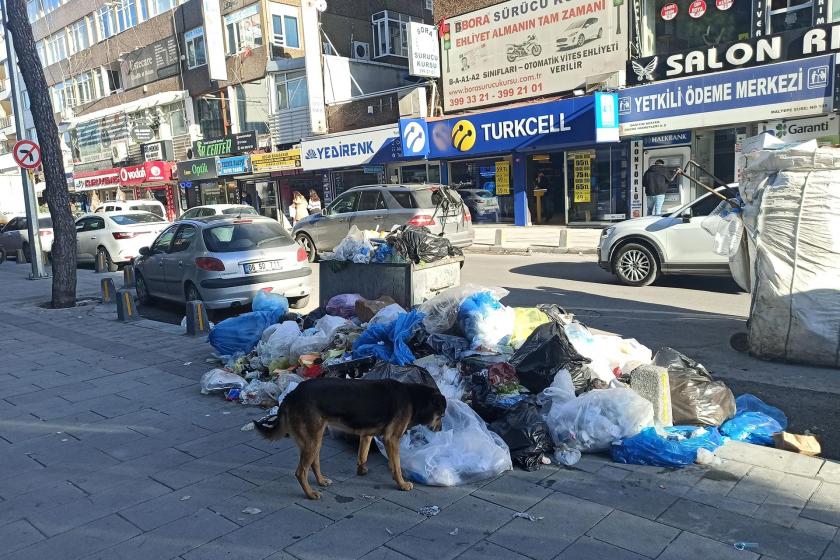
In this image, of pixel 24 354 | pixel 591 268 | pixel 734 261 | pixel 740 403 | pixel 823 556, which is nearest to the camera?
pixel 823 556

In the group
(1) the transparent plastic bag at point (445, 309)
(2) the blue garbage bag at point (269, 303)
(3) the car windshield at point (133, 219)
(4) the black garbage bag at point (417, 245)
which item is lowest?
(2) the blue garbage bag at point (269, 303)

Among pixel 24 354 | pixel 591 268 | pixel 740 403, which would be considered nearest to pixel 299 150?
pixel 591 268

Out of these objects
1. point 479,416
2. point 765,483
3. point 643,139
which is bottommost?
point 765,483

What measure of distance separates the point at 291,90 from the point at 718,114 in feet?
60.5

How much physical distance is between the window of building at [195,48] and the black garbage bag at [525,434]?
32.1 metres

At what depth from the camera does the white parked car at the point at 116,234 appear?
16531 mm

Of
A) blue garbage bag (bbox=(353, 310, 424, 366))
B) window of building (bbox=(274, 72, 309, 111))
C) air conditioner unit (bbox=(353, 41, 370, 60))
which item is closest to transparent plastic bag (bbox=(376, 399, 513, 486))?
blue garbage bag (bbox=(353, 310, 424, 366))

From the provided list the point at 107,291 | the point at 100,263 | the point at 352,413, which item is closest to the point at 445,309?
the point at 352,413

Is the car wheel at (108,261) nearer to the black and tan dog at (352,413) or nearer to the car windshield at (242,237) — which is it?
the car windshield at (242,237)

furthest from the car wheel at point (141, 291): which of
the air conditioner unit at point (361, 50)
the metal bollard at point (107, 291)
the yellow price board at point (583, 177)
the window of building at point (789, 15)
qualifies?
the air conditioner unit at point (361, 50)

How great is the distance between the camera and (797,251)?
6027 mm

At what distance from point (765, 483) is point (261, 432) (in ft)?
10.2

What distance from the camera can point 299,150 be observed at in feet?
89.2

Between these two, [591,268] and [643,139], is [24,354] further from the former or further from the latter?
[643,139]
